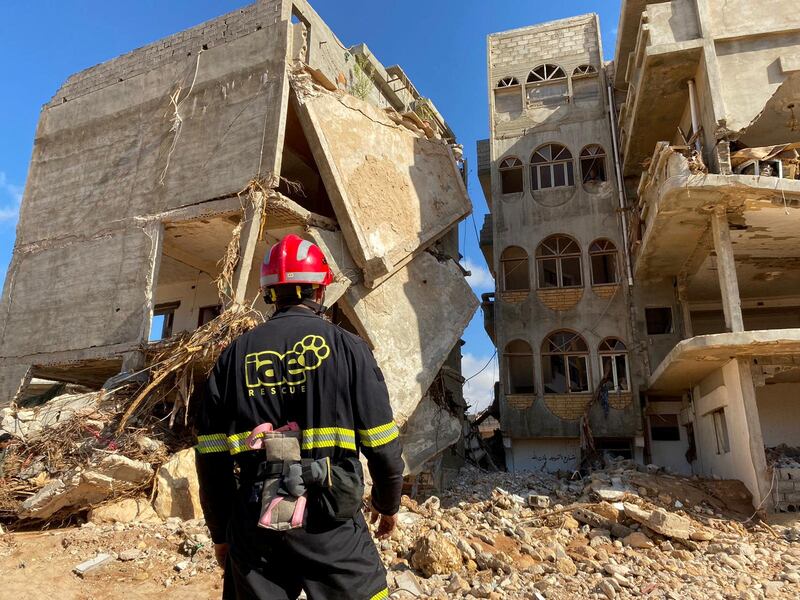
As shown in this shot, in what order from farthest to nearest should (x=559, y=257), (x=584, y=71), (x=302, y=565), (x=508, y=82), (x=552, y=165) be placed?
(x=508, y=82) → (x=584, y=71) → (x=552, y=165) → (x=559, y=257) → (x=302, y=565)

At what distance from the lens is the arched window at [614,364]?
627 inches

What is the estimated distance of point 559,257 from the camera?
1745cm

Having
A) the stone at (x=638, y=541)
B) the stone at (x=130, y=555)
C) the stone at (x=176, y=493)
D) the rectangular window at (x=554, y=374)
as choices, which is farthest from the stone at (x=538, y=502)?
the rectangular window at (x=554, y=374)

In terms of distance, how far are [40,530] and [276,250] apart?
6758 millimetres

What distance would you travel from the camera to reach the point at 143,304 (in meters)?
10.6

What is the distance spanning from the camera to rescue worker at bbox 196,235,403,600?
228 cm

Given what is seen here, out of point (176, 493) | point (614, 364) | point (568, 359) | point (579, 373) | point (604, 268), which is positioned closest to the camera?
point (176, 493)

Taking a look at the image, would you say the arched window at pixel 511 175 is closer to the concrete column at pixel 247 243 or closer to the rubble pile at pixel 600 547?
the concrete column at pixel 247 243

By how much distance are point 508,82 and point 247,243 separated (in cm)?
1318

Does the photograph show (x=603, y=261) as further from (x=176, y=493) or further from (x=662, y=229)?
(x=176, y=493)

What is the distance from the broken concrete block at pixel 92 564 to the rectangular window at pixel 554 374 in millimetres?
13334

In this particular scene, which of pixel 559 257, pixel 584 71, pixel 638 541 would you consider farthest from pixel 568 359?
pixel 638 541

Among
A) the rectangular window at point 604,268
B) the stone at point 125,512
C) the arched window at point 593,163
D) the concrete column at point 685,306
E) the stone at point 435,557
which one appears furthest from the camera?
the arched window at point 593,163

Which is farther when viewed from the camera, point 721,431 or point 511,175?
point 511,175
